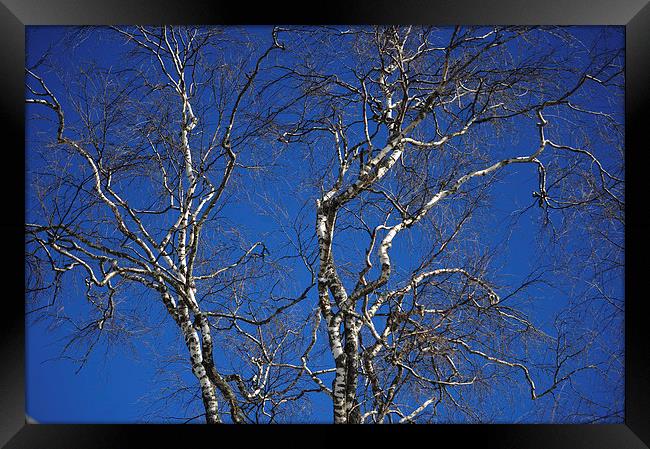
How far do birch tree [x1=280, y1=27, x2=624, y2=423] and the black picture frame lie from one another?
0.55ft

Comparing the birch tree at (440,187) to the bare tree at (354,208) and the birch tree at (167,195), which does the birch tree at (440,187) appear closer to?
the bare tree at (354,208)

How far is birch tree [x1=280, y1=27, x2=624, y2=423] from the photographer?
261 centimetres

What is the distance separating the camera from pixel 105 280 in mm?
2619
